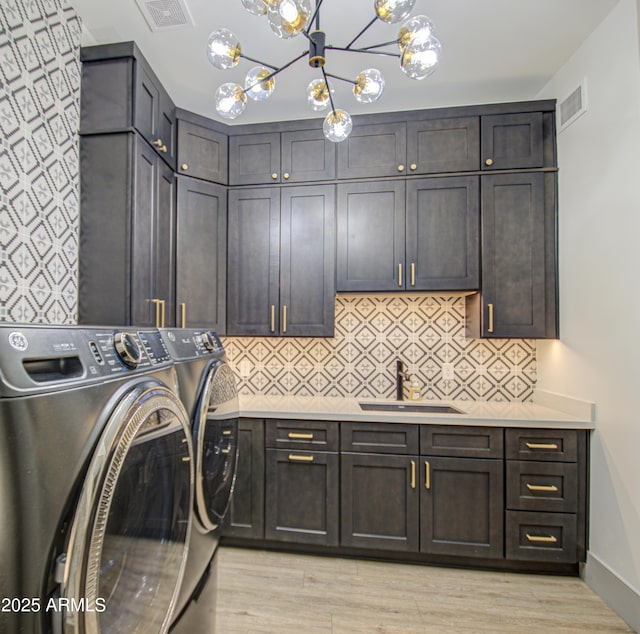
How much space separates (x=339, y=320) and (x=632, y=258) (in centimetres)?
174

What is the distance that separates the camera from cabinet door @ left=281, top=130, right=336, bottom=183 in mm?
2537

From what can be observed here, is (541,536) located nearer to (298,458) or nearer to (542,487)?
(542,487)

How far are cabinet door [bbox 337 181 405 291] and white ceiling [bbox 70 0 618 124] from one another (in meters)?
0.65

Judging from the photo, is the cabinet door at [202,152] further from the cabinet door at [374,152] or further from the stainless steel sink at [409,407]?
the stainless steel sink at [409,407]

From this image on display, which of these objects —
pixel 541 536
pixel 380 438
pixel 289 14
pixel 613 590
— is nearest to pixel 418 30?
pixel 289 14

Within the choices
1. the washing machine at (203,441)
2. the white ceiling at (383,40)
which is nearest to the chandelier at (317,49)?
the white ceiling at (383,40)

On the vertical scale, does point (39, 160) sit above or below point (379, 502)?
above

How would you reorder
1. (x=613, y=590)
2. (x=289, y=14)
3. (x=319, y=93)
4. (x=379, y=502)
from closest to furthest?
(x=289, y=14)
(x=319, y=93)
(x=613, y=590)
(x=379, y=502)

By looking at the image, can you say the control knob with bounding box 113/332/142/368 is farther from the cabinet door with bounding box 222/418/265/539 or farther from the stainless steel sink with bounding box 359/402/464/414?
the stainless steel sink with bounding box 359/402/464/414

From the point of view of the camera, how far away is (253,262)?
102 inches

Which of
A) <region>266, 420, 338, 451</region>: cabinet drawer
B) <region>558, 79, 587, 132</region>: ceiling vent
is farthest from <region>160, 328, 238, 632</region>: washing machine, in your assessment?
<region>558, 79, 587, 132</region>: ceiling vent

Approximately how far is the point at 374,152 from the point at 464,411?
1.81 m

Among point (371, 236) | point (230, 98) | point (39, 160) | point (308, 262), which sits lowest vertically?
point (308, 262)

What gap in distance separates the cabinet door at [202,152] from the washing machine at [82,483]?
192 centimetres
